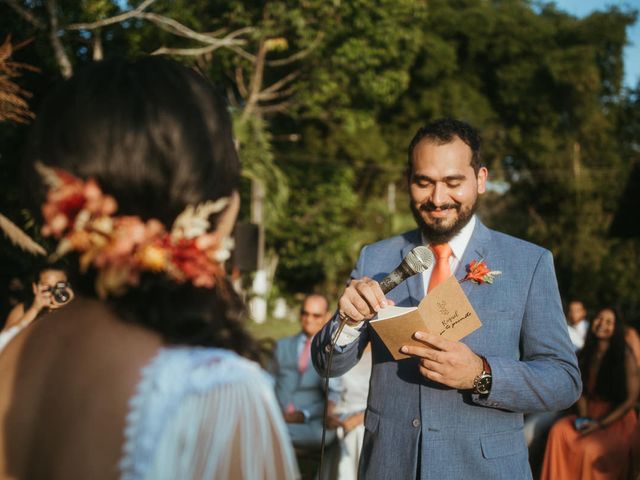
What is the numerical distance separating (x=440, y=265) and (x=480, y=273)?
20cm

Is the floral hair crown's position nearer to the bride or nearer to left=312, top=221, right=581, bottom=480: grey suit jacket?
the bride

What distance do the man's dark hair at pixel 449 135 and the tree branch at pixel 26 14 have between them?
23.0 ft

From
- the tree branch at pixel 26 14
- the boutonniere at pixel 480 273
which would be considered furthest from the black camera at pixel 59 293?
the tree branch at pixel 26 14

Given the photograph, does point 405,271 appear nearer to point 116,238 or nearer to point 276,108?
point 116,238

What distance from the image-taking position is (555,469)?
5793 millimetres

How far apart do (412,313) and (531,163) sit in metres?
26.5

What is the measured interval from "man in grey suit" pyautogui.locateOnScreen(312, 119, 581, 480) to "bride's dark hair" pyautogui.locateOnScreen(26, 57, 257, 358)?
108 cm

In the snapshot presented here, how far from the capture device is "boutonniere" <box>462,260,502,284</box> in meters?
2.55

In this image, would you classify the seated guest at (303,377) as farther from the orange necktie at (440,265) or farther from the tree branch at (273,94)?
the tree branch at (273,94)

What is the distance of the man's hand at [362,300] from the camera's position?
223 centimetres

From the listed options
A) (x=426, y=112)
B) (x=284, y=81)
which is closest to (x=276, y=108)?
(x=284, y=81)


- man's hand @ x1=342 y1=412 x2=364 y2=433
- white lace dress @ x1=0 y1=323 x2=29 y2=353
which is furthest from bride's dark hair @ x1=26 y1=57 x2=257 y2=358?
man's hand @ x1=342 y1=412 x2=364 y2=433

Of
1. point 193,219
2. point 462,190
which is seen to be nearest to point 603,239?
point 462,190

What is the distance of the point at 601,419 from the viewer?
5.94 metres
